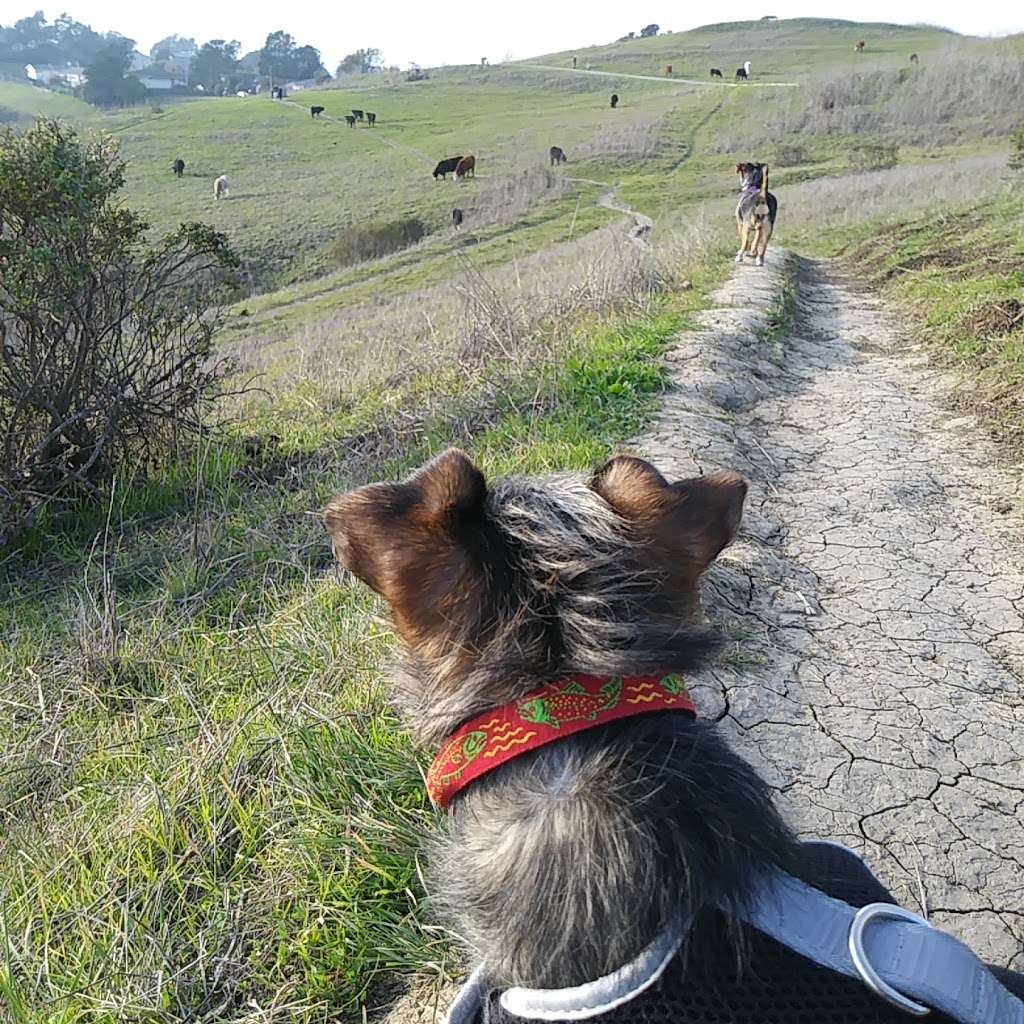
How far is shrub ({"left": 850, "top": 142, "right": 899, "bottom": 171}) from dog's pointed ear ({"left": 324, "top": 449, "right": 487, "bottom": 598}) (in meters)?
40.5

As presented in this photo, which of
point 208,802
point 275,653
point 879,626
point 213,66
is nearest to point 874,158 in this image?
point 879,626

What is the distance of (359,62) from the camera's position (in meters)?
146

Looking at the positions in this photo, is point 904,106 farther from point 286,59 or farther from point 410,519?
point 286,59

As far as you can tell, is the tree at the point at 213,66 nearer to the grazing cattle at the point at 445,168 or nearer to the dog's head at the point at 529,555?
the grazing cattle at the point at 445,168

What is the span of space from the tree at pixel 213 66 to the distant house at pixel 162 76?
1983mm

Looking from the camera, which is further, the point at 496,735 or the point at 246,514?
the point at 246,514

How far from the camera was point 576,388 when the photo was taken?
21.8 feet

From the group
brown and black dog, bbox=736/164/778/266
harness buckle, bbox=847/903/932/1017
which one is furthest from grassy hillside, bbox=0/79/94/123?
harness buckle, bbox=847/903/932/1017

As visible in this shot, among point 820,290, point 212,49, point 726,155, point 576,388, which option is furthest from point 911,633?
point 212,49

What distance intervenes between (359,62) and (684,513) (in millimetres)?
166704

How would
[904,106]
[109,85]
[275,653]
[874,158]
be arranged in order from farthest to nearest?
[109,85]
[904,106]
[874,158]
[275,653]

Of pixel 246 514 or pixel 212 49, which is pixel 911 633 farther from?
pixel 212 49

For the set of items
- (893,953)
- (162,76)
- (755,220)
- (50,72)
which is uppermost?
(50,72)

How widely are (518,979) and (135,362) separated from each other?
19.9ft
